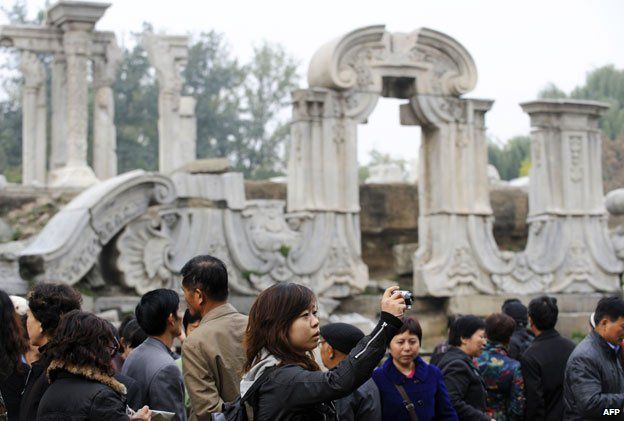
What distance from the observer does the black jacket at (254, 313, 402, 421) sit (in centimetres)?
518

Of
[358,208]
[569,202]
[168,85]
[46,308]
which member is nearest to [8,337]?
[46,308]

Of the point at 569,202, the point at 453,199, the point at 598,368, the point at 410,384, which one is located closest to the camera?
the point at 410,384

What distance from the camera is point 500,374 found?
9.28 metres

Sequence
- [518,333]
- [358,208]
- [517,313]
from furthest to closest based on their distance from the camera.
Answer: [358,208] < [517,313] < [518,333]

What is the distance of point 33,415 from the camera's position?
242 inches

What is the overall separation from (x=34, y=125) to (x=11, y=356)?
82.6ft

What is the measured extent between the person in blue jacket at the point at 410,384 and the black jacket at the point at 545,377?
1.80m

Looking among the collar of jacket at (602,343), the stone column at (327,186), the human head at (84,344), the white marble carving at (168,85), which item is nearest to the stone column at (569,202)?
the stone column at (327,186)

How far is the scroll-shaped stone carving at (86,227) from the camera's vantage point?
536 inches

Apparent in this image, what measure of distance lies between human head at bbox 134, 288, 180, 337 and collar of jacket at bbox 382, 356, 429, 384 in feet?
4.08

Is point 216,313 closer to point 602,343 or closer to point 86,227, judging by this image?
point 602,343

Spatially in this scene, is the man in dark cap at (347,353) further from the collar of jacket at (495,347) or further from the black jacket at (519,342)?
the black jacket at (519,342)

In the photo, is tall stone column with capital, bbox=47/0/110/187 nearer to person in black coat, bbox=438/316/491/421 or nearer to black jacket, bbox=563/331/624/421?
person in black coat, bbox=438/316/491/421

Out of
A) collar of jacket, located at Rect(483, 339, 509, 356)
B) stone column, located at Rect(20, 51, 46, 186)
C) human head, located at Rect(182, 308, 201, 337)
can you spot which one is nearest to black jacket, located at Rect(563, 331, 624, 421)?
collar of jacket, located at Rect(483, 339, 509, 356)
